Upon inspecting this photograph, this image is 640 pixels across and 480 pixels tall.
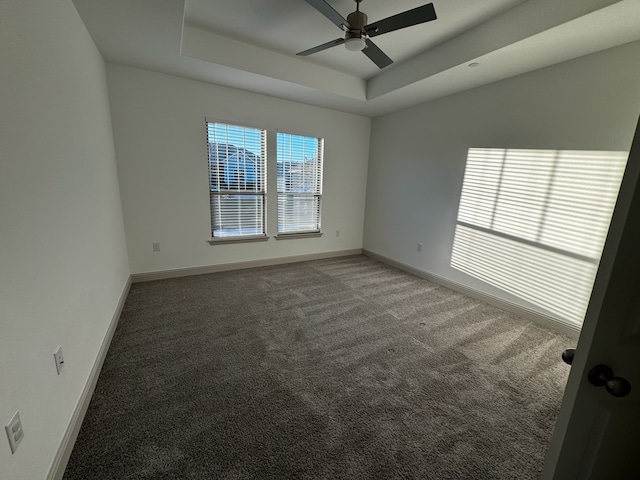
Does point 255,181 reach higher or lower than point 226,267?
higher

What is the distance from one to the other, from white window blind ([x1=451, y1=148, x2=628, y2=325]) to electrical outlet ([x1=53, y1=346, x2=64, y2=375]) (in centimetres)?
392

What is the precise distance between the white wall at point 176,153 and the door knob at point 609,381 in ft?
12.9

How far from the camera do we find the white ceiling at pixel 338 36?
1970 millimetres

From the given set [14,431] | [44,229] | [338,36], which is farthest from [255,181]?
[14,431]

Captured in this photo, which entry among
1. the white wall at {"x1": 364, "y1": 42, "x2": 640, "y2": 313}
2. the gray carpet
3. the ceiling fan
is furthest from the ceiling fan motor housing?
the gray carpet

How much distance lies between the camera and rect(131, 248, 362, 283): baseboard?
3.52 m

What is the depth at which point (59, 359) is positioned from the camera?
52.3 inches

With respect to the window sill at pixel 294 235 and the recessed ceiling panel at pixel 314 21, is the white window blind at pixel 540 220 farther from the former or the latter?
the window sill at pixel 294 235

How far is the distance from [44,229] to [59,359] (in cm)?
66

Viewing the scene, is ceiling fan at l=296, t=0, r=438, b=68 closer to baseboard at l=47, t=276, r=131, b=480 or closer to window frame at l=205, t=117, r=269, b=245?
window frame at l=205, t=117, r=269, b=245

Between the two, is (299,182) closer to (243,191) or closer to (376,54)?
(243,191)

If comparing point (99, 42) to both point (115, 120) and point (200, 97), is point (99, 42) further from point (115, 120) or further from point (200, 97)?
point (200, 97)

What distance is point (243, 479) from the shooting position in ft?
4.08

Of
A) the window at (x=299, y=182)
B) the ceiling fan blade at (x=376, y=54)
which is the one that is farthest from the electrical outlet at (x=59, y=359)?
the window at (x=299, y=182)
